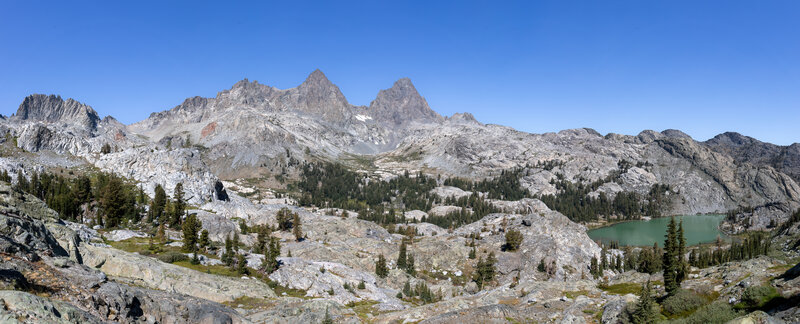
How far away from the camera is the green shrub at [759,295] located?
3653 cm

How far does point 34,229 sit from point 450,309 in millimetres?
47267

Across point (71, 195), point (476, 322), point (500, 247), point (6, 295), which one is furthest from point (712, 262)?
point (71, 195)

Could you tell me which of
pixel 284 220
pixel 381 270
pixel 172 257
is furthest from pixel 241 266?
pixel 284 220

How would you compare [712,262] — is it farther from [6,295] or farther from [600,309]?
[6,295]

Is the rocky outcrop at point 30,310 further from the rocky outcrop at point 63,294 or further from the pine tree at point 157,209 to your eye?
the pine tree at point 157,209

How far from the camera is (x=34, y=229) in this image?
3541 centimetres

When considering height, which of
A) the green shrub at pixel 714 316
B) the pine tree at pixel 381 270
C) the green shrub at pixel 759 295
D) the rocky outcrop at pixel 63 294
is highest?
the rocky outcrop at pixel 63 294

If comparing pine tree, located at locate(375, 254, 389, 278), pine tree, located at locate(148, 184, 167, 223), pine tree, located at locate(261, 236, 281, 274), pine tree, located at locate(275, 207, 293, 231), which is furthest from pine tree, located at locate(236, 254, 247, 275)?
pine tree, located at locate(275, 207, 293, 231)

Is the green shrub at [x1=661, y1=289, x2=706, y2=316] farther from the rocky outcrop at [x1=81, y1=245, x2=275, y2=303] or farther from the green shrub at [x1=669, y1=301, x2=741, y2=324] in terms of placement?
the rocky outcrop at [x1=81, y1=245, x2=275, y2=303]

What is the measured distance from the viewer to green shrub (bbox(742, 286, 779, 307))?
3653 centimetres

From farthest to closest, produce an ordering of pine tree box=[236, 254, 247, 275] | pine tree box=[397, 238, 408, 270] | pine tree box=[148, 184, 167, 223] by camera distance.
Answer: pine tree box=[397, 238, 408, 270]
pine tree box=[148, 184, 167, 223]
pine tree box=[236, 254, 247, 275]

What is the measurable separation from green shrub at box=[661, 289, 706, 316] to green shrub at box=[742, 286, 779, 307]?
6602 mm

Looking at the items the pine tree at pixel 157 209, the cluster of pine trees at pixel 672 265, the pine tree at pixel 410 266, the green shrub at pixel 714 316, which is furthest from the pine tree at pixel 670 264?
the pine tree at pixel 157 209

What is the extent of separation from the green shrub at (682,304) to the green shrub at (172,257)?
235 ft
